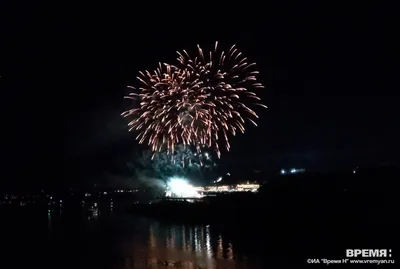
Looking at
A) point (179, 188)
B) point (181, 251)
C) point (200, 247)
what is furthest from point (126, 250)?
point (179, 188)

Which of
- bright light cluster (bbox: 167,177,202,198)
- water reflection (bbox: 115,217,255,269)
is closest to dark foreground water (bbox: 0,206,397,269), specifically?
water reflection (bbox: 115,217,255,269)

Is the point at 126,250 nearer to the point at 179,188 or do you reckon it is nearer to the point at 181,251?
the point at 181,251

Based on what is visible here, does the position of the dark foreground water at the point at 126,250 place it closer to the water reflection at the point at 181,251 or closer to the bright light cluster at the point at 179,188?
the water reflection at the point at 181,251

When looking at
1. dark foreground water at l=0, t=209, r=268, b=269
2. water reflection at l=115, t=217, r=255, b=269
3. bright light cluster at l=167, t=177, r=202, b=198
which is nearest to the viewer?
water reflection at l=115, t=217, r=255, b=269

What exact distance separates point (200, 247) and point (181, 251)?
1630 mm

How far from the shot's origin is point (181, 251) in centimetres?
2869

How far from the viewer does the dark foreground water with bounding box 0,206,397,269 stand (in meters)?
24.7

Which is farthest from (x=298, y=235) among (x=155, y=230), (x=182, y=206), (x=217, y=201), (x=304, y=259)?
(x=182, y=206)

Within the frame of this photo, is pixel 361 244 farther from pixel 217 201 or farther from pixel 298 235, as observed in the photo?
pixel 217 201

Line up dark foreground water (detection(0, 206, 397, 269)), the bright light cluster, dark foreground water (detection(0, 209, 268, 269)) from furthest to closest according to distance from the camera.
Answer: the bright light cluster, dark foreground water (detection(0, 209, 268, 269)), dark foreground water (detection(0, 206, 397, 269))

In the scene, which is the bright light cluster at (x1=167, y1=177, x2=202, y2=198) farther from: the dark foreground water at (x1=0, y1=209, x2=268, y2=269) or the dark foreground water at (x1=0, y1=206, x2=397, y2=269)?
the dark foreground water at (x1=0, y1=206, x2=397, y2=269)

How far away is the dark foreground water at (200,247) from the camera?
24.7m

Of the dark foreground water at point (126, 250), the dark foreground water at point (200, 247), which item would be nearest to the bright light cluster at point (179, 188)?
the dark foreground water at point (126, 250)

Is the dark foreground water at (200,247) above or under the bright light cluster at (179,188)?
under
